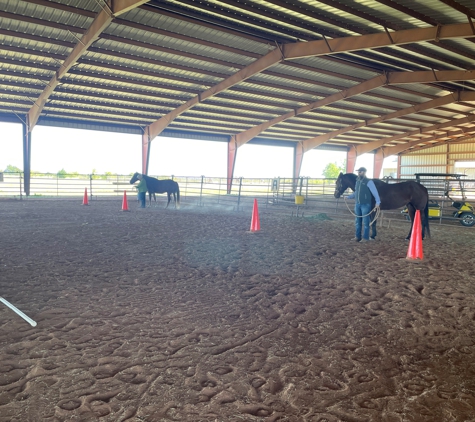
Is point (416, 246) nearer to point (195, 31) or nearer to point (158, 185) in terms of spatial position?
point (195, 31)

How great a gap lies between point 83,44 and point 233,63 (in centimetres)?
634

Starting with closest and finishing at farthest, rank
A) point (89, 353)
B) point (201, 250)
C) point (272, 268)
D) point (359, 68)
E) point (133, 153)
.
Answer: point (89, 353), point (272, 268), point (201, 250), point (359, 68), point (133, 153)

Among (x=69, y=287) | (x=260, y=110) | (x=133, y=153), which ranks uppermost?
(x=260, y=110)

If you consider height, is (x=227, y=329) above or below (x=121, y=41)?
below

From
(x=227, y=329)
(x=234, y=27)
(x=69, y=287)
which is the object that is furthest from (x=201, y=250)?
(x=234, y=27)

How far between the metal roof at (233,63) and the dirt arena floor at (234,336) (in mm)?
8161

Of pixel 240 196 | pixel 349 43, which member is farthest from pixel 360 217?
pixel 240 196

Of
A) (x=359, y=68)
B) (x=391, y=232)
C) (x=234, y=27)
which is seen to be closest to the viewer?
(x=391, y=232)

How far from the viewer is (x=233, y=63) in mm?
16266

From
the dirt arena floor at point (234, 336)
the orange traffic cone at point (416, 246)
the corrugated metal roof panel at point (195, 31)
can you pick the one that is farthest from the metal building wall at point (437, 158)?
the dirt arena floor at point (234, 336)

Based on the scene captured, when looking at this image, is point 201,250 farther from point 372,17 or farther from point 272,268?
point 372,17

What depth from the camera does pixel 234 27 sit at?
1277cm

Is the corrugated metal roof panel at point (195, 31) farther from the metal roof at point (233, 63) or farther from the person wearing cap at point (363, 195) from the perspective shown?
the person wearing cap at point (363, 195)

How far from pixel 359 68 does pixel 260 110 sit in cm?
834
